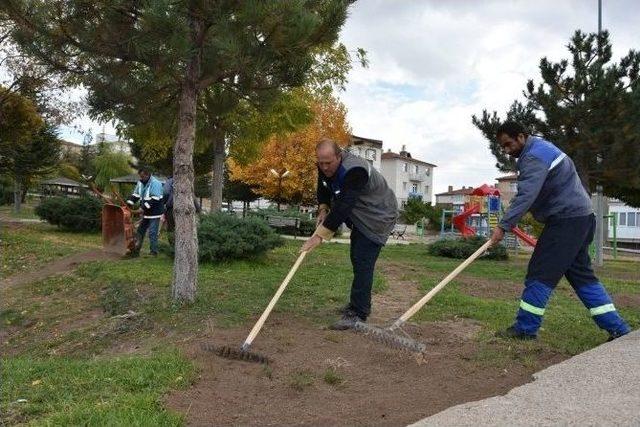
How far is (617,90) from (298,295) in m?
9.29

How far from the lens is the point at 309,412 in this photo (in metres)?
3.36

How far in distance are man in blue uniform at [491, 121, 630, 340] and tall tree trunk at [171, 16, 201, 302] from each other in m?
2.93

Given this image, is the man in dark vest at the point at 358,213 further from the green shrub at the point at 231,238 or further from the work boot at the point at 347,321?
the green shrub at the point at 231,238

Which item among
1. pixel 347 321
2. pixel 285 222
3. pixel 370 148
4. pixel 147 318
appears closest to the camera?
pixel 347 321

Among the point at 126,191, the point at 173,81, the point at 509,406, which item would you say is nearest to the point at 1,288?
the point at 173,81

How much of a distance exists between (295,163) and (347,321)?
27757mm

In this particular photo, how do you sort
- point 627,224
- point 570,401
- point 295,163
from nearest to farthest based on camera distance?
point 570,401 < point 295,163 < point 627,224

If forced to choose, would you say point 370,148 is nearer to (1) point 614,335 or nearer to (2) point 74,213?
(2) point 74,213

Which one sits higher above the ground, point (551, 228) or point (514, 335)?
point (551, 228)

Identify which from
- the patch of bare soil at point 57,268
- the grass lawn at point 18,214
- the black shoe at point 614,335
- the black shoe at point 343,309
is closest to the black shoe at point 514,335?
the black shoe at point 614,335

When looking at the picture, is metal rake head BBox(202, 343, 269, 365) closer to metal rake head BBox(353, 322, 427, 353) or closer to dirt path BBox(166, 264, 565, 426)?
dirt path BBox(166, 264, 565, 426)

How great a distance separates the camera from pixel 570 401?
123 inches

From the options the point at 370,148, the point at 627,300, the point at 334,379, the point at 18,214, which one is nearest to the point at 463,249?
the point at 627,300

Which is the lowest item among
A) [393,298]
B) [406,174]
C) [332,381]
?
[332,381]
